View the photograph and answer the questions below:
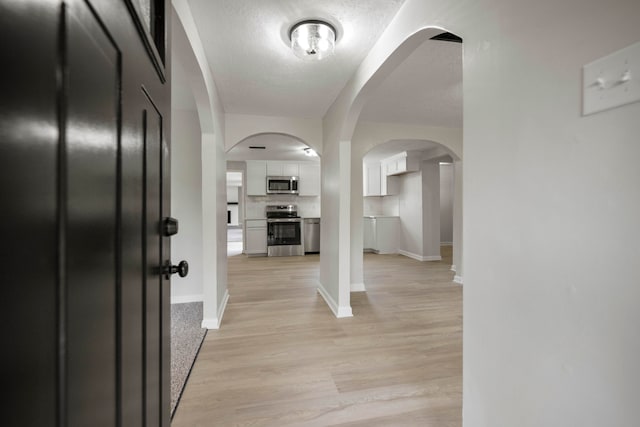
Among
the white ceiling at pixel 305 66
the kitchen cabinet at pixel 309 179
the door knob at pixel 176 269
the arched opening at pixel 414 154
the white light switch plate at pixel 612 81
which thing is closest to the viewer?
the white light switch plate at pixel 612 81

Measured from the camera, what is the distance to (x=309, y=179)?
6.83 m

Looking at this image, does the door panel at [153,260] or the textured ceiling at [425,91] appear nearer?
the door panel at [153,260]

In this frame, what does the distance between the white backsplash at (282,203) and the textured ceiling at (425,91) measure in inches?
146

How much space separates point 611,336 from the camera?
0.62 meters

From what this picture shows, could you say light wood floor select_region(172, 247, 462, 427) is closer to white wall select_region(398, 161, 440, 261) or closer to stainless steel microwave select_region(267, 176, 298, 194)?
white wall select_region(398, 161, 440, 261)

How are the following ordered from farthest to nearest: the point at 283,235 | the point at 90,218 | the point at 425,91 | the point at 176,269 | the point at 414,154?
the point at 283,235 → the point at 414,154 → the point at 425,91 → the point at 176,269 → the point at 90,218

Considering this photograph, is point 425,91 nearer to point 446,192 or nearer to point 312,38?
point 312,38

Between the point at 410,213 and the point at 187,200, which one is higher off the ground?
the point at 187,200

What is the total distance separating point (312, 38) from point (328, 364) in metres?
2.16

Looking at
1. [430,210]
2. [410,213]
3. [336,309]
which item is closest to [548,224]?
[336,309]

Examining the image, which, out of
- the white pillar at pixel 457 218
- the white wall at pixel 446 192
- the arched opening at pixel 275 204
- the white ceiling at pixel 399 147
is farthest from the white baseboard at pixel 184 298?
the white wall at pixel 446 192

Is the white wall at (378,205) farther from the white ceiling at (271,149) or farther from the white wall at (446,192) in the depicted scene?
the white ceiling at (271,149)

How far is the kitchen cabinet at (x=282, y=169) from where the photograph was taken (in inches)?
260

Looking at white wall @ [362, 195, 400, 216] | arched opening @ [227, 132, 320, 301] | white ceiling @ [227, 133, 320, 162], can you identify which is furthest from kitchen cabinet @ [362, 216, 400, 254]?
white ceiling @ [227, 133, 320, 162]
